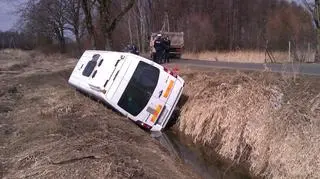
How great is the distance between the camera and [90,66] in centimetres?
1697

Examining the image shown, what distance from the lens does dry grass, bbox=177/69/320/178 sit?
32.2 ft

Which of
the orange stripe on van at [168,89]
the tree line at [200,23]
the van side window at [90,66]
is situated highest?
the van side window at [90,66]

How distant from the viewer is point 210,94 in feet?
50.4

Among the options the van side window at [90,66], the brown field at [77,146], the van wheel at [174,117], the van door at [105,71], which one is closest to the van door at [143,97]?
the brown field at [77,146]


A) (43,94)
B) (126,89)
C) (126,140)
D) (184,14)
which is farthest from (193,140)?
(184,14)

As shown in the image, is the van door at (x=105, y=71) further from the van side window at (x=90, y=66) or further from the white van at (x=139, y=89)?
the van side window at (x=90, y=66)

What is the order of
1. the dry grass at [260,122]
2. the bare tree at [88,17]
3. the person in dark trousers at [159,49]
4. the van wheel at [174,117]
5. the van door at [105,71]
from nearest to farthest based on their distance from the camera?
the dry grass at [260,122]
the van door at [105,71]
the van wheel at [174,117]
the person in dark trousers at [159,49]
the bare tree at [88,17]

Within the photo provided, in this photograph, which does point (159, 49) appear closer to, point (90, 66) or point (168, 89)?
point (90, 66)

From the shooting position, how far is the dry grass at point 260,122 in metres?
9.81

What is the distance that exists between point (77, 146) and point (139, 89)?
15.1 ft

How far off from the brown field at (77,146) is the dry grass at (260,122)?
157cm

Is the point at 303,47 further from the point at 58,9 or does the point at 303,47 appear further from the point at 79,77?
the point at 58,9

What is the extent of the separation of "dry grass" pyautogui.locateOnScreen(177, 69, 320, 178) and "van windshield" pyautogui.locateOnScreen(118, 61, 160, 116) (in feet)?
5.28

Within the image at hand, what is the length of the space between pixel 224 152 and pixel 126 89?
3319mm
